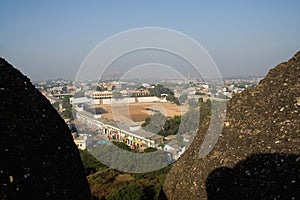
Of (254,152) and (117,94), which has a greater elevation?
(117,94)

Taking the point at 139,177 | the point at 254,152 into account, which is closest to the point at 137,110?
the point at 139,177

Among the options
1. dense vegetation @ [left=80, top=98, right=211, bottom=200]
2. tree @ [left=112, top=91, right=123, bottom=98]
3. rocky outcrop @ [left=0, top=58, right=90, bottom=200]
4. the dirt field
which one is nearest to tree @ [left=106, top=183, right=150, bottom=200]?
dense vegetation @ [left=80, top=98, right=211, bottom=200]

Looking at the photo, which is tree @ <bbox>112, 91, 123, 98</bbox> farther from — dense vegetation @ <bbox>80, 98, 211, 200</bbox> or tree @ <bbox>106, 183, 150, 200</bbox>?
tree @ <bbox>106, 183, 150, 200</bbox>

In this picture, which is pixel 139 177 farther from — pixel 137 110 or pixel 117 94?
pixel 117 94

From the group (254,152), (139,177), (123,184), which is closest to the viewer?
(254,152)

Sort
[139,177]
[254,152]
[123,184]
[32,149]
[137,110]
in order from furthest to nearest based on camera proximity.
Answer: [139,177], [123,184], [137,110], [254,152], [32,149]

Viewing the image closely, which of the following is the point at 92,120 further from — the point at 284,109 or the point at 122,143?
the point at 284,109
